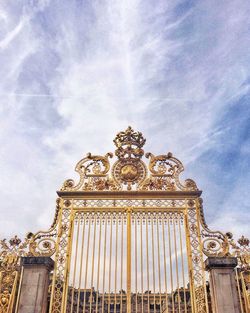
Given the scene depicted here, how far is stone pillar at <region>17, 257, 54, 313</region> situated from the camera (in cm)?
712

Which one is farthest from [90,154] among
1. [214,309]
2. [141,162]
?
[214,309]

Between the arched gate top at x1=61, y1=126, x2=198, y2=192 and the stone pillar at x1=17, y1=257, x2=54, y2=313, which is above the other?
the arched gate top at x1=61, y1=126, x2=198, y2=192

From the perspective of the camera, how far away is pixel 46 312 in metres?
7.37

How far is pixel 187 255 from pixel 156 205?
138 cm

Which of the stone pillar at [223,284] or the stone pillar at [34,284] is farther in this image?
the stone pillar at [34,284]

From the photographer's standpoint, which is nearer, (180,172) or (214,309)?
(214,309)

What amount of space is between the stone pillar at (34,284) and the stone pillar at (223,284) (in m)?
3.52

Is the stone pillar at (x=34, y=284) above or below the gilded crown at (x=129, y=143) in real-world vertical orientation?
below

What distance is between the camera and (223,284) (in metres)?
7.20

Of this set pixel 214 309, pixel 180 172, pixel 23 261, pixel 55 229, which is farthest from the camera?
pixel 180 172

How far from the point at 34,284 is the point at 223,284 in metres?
4.00

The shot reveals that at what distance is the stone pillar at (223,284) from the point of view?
6.95 metres

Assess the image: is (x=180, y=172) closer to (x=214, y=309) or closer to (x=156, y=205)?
(x=156, y=205)

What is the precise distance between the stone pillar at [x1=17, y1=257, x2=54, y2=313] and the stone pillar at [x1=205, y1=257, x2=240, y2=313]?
3517 millimetres
